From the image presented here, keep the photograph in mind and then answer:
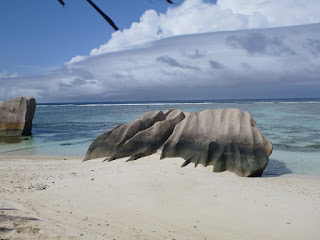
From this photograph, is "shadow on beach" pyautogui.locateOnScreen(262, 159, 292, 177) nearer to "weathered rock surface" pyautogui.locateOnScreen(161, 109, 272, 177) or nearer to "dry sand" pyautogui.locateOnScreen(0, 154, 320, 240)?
"dry sand" pyautogui.locateOnScreen(0, 154, 320, 240)

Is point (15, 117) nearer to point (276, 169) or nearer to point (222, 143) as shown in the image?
point (222, 143)

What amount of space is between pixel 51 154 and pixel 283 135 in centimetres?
1171

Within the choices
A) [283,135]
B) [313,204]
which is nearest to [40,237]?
[313,204]

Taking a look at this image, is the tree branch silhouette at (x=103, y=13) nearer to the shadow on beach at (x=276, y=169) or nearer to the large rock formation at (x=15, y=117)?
the shadow on beach at (x=276, y=169)

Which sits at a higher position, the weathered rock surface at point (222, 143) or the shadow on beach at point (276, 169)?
the weathered rock surface at point (222, 143)

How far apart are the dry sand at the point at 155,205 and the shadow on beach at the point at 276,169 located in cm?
63

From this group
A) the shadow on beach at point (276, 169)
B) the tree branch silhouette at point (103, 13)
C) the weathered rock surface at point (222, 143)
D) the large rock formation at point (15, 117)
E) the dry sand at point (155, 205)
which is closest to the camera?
the tree branch silhouette at point (103, 13)

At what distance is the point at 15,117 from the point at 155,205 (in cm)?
1686

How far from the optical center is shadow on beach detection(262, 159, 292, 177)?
340 inches

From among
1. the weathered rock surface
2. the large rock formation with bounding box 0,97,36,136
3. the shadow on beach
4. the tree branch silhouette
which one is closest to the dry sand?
the weathered rock surface

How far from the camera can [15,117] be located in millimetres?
19594

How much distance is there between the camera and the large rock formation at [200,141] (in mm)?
7832

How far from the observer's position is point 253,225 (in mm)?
4824

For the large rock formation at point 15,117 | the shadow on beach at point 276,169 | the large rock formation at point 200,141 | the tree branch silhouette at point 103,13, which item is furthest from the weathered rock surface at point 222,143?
the large rock formation at point 15,117
